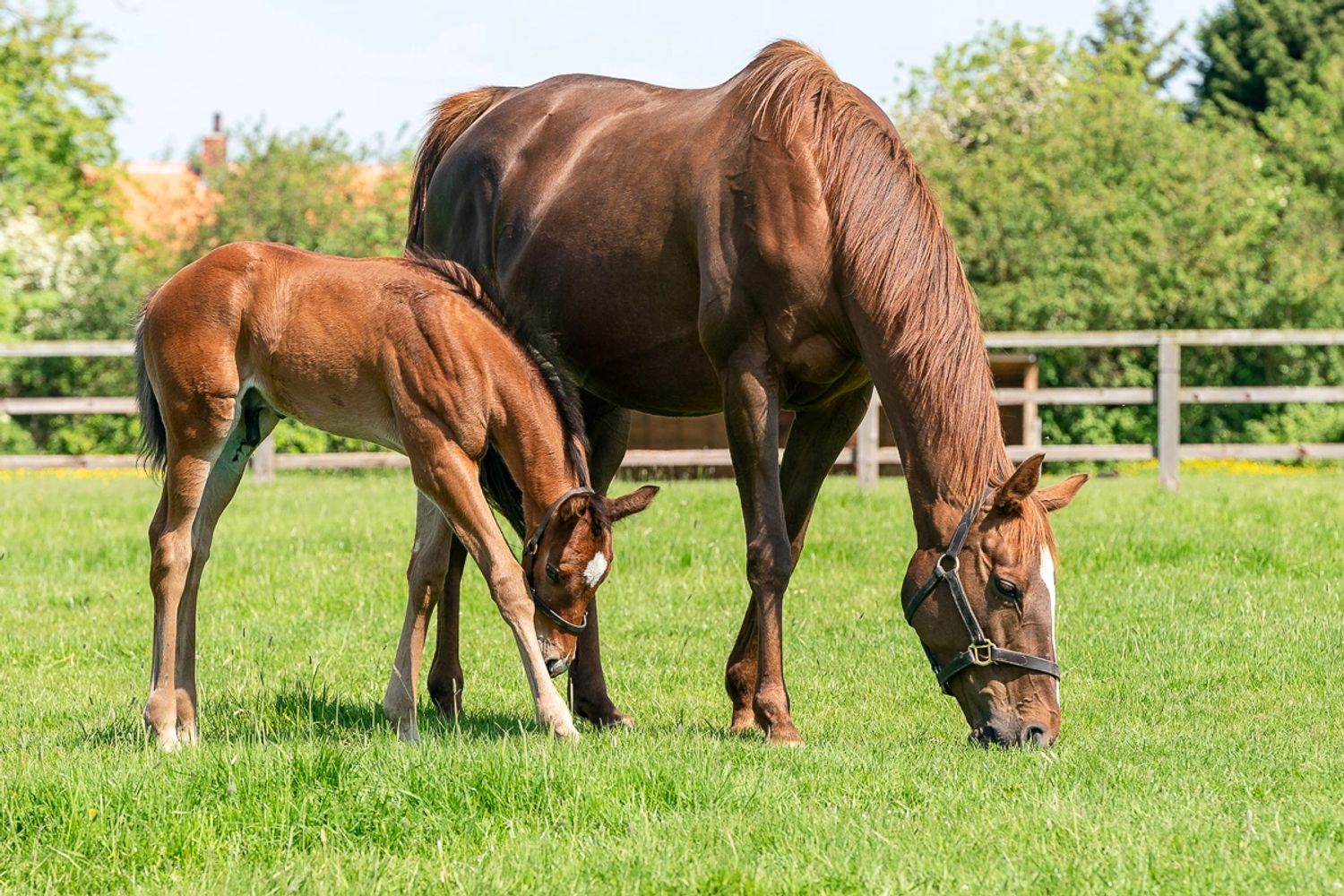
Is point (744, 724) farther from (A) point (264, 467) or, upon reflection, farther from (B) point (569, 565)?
(A) point (264, 467)

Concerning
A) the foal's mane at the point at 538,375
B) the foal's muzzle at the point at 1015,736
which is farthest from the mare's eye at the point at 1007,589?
the foal's mane at the point at 538,375

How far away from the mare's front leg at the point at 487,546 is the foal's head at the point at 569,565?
7 centimetres

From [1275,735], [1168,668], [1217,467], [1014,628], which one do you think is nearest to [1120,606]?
[1168,668]

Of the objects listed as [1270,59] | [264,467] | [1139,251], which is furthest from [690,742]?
[1270,59]

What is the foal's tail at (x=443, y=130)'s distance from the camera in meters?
7.36

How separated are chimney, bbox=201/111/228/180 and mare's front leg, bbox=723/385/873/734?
19897mm

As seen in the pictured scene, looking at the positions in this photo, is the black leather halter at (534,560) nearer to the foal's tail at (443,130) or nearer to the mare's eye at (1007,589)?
the mare's eye at (1007,589)

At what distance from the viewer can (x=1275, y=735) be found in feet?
17.3

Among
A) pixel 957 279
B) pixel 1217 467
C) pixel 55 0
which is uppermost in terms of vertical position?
pixel 55 0

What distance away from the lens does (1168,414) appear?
569 inches

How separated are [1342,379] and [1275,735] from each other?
1782cm

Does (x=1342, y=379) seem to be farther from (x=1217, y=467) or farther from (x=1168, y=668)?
(x=1168, y=668)

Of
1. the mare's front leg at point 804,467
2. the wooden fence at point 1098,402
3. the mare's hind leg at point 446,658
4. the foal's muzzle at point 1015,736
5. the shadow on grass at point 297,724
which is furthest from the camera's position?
the wooden fence at point 1098,402

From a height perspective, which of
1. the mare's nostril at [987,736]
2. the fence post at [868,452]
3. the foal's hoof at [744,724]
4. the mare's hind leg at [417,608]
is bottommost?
the fence post at [868,452]
